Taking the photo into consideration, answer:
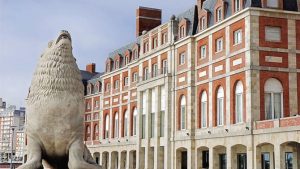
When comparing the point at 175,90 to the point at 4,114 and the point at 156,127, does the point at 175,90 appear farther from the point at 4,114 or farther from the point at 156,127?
the point at 4,114

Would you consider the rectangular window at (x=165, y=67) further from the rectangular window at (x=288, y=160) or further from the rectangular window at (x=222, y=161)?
the rectangular window at (x=288, y=160)

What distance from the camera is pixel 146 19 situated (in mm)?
57781

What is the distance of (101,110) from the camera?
6162cm

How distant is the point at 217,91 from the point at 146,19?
75.1ft

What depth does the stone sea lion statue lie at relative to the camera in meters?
9.02

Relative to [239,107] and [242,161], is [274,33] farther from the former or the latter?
[242,161]

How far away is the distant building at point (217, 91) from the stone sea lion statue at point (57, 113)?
2041 cm

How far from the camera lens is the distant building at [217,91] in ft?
107

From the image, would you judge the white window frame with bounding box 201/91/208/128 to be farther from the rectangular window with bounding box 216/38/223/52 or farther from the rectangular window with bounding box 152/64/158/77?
the rectangular window with bounding box 152/64/158/77

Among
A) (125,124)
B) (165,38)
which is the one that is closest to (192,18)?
(165,38)

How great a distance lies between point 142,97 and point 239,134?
56.4 feet

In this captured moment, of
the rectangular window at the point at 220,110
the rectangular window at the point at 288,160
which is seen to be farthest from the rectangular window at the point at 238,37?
the rectangular window at the point at 288,160

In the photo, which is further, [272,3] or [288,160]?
[272,3]

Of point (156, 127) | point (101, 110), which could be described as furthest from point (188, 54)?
point (101, 110)
